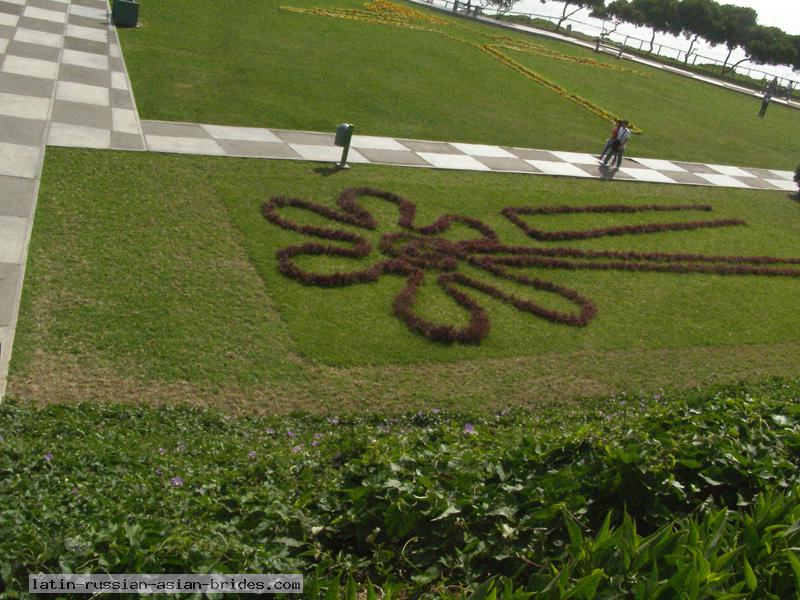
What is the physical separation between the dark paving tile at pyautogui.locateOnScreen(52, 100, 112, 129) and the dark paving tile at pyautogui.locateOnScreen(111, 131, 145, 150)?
44 centimetres

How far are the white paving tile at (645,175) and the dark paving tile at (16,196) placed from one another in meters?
13.7

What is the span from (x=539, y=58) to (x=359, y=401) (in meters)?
29.5

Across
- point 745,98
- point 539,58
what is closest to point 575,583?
point 539,58

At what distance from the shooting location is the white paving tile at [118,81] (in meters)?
16.6

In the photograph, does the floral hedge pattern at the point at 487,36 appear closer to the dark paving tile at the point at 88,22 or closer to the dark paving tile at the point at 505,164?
the dark paving tile at the point at 505,164

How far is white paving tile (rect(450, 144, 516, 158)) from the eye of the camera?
1784 centimetres

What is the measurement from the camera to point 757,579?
11.0 ft

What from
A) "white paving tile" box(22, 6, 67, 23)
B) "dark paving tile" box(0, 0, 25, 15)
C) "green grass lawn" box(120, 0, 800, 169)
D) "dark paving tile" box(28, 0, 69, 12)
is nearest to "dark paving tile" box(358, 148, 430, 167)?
"green grass lawn" box(120, 0, 800, 169)

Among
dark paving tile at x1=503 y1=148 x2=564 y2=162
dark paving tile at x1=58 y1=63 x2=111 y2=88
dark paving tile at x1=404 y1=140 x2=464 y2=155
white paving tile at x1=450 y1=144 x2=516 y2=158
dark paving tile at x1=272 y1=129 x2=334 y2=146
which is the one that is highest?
dark paving tile at x1=503 y1=148 x2=564 y2=162

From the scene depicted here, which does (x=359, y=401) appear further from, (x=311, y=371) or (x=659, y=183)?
(x=659, y=183)

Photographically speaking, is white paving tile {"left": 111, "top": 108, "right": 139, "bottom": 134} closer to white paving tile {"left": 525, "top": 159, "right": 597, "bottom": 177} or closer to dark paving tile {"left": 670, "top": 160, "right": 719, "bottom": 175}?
white paving tile {"left": 525, "top": 159, "right": 597, "bottom": 177}

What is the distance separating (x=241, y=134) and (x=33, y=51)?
6.36 metres

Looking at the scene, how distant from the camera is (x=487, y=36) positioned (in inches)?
1452

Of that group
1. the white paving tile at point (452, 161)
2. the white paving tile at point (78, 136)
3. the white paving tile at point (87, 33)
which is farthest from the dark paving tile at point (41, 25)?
the white paving tile at point (452, 161)
